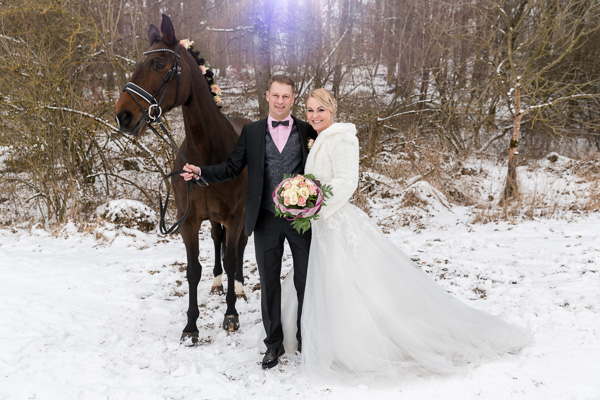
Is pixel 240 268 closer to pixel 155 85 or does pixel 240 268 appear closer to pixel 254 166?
pixel 254 166

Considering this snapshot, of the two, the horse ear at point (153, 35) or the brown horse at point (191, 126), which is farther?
the horse ear at point (153, 35)

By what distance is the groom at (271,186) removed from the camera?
262 cm

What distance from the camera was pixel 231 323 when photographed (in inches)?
129

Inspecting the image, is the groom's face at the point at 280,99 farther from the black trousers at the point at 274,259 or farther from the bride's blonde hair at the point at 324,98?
the black trousers at the point at 274,259

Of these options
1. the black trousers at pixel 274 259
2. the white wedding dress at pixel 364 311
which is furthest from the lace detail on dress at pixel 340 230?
the black trousers at pixel 274 259

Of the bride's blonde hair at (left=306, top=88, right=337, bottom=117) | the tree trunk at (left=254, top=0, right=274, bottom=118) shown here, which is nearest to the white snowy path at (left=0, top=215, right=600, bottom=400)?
the bride's blonde hair at (left=306, top=88, right=337, bottom=117)

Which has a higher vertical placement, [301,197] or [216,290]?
[301,197]

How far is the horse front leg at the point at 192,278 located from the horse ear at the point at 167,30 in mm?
1487

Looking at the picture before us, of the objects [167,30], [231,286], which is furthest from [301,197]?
[167,30]

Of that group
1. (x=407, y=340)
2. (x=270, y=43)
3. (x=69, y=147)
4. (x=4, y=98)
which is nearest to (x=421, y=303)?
(x=407, y=340)

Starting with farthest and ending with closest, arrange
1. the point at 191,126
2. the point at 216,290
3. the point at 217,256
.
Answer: the point at 217,256
the point at 216,290
the point at 191,126

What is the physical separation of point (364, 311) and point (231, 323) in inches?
54.3

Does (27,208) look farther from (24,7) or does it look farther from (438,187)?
(438,187)

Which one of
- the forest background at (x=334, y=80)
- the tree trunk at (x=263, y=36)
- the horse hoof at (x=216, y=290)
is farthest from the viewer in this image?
the tree trunk at (x=263, y=36)
